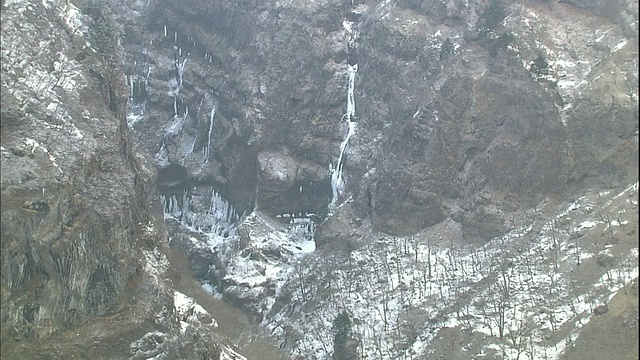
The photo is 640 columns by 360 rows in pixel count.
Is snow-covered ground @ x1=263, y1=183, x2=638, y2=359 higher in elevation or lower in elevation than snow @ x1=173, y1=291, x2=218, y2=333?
higher

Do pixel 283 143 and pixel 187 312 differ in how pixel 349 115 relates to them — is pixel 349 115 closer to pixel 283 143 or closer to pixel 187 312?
pixel 283 143

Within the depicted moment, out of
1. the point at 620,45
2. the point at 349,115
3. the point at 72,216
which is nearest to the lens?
the point at 72,216

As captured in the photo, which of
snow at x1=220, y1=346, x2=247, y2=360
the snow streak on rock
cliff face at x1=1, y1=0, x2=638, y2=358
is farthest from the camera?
the snow streak on rock

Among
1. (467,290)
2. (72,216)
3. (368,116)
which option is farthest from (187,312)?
(368,116)

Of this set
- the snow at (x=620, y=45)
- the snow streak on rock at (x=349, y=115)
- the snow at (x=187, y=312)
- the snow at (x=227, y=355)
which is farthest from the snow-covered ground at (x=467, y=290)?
the snow at (x=620, y=45)

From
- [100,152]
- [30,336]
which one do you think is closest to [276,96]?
[100,152]

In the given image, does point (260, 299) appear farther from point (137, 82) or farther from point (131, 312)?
point (137, 82)

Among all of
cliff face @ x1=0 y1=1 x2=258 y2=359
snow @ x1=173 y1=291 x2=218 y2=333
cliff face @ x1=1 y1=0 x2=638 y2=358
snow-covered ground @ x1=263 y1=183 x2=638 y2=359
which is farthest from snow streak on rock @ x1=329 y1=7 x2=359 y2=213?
cliff face @ x1=0 y1=1 x2=258 y2=359

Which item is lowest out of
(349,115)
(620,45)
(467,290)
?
(467,290)

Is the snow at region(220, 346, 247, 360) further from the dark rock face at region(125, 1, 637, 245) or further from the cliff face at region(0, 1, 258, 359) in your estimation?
the dark rock face at region(125, 1, 637, 245)

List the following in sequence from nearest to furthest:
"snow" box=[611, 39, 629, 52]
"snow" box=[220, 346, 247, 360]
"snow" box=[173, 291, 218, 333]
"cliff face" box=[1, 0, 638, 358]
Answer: "cliff face" box=[1, 0, 638, 358]
"snow" box=[220, 346, 247, 360]
"snow" box=[173, 291, 218, 333]
"snow" box=[611, 39, 629, 52]

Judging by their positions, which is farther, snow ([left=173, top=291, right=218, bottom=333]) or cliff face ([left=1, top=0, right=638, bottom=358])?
snow ([left=173, top=291, right=218, bottom=333])
